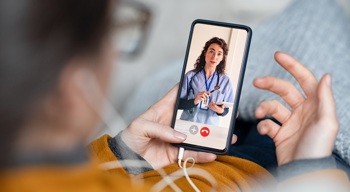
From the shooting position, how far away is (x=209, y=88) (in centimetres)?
68

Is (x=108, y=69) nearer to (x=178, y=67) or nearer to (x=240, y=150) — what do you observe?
(x=240, y=150)

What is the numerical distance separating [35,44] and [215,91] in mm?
386

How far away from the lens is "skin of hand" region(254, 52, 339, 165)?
614mm

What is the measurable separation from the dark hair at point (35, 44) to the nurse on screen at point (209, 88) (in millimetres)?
360

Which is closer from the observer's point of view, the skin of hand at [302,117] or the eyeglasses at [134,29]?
the skin of hand at [302,117]

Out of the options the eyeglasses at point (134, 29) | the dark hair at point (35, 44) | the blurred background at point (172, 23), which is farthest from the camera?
the blurred background at point (172, 23)

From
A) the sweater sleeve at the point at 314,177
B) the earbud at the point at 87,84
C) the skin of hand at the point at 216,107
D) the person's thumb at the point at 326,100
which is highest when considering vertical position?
the earbud at the point at 87,84

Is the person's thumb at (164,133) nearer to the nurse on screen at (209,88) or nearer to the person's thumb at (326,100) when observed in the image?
the nurse on screen at (209,88)

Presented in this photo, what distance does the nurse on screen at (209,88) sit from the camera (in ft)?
2.23

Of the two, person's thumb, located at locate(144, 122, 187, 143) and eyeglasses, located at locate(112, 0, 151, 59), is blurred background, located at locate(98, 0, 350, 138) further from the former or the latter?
person's thumb, located at locate(144, 122, 187, 143)

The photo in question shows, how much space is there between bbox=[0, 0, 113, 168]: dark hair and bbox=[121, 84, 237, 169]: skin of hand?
A: 0.35 metres

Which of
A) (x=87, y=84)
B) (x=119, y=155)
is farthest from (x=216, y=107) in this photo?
(x=87, y=84)

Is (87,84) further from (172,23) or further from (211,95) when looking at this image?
A: (172,23)

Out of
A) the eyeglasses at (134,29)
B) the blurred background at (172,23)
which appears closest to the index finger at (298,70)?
the eyeglasses at (134,29)
